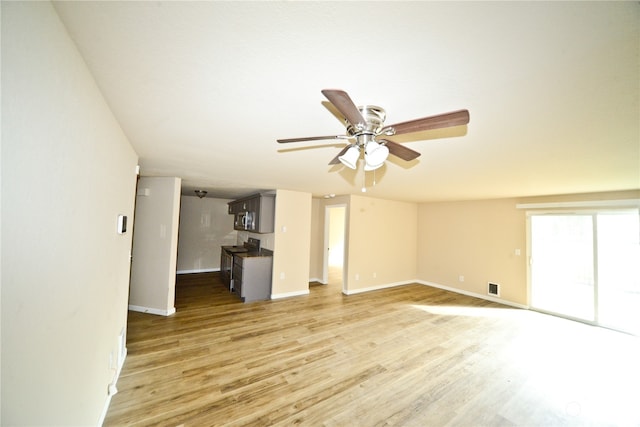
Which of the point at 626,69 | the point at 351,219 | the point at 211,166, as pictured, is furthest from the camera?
the point at 351,219

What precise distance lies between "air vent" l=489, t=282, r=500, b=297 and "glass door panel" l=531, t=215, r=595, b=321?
54 centimetres

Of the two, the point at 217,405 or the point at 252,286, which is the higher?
the point at 252,286

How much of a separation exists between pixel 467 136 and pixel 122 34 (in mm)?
2107

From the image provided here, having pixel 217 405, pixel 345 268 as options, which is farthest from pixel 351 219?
pixel 217 405

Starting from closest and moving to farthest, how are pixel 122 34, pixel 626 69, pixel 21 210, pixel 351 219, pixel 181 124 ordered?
pixel 21 210 → pixel 122 34 → pixel 626 69 → pixel 181 124 → pixel 351 219

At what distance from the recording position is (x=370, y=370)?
2455 millimetres

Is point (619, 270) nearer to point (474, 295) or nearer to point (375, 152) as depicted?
point (474, 295)

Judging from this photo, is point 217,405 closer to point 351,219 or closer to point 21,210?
point 21,210

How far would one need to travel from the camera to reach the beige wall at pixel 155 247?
365 centimetres

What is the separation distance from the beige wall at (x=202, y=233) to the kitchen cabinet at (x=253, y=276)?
2.61m

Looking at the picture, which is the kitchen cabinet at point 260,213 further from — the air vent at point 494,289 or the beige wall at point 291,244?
the air vent at point 494,289

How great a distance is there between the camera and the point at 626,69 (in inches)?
38.6

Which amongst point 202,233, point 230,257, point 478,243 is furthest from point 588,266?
point 202,233

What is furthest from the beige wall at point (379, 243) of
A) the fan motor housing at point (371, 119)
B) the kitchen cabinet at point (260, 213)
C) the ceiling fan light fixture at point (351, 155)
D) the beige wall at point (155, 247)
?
the fan motor housing at point (371, 119)
